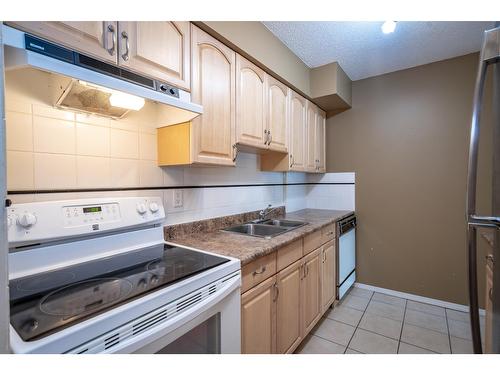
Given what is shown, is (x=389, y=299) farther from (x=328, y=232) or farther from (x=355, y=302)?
(x=328, y=232)

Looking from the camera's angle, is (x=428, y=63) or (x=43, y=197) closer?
(x=43, y=197)

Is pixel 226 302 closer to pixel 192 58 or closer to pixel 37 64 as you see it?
pixel 37 64

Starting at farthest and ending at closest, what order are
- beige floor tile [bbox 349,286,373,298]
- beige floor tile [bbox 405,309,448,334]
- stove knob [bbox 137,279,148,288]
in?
beige floor tile [bbox 349,286,373,298], beige floor tile [bbox 405,309,448,334], stove knob [bbox 137,279,148,288]

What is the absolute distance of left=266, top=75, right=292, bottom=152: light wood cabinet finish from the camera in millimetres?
1882

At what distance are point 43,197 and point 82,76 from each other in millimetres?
568

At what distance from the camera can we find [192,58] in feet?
4.15

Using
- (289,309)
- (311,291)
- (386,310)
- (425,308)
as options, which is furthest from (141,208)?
(425,308)

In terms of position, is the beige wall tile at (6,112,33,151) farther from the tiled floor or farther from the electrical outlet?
the tiled floor

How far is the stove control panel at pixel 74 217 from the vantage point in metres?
0.89

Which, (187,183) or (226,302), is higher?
(187,183)

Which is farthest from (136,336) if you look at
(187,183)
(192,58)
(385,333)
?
(385,333)

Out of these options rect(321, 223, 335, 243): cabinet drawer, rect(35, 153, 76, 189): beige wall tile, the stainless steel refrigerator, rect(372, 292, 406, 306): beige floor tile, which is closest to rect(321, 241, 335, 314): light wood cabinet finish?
rect(321, 223, 335, 243): cabinet drawer

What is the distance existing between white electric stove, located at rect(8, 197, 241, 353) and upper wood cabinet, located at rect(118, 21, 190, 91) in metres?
0.64

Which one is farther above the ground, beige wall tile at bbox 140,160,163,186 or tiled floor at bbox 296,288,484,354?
beige wall tile at bbox 140,160,163,186
